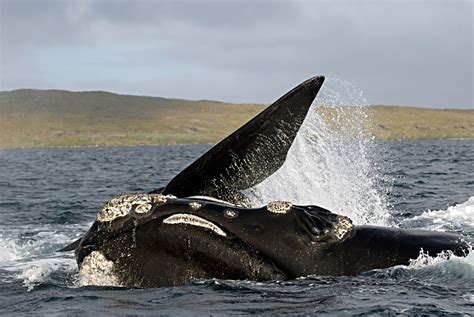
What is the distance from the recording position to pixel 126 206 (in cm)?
863

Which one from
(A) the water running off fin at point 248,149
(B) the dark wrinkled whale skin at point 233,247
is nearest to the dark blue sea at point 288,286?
(B) the dark wrinkled whale skin at point 233,247

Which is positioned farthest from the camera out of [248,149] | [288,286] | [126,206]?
[248,149]

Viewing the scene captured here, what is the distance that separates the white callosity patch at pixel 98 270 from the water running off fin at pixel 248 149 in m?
1.72

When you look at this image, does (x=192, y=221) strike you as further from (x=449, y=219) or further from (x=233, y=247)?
(x=449, y=219)

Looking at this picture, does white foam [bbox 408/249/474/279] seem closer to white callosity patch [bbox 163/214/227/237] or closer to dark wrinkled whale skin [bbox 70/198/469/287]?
dark wrinkled whale skin [bbox 70/198/469/287]

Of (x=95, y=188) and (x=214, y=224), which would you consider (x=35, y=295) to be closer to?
(x=214, y=224)

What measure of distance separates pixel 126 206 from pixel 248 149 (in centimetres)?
193

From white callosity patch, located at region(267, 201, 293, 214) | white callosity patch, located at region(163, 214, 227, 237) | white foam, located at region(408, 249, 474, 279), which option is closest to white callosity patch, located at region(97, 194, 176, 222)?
white callosity patch, located at region(163, 214, 227, 237)

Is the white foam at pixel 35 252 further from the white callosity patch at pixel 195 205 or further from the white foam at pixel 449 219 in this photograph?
the white foam at pixel 449 219

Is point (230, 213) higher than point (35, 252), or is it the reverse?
point (230, 213)

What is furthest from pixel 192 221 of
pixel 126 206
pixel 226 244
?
pixel 126 206

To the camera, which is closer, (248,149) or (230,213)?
(230,213)

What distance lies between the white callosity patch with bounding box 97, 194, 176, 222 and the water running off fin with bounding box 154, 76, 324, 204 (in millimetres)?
1225

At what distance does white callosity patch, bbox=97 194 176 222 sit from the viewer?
859 cm
